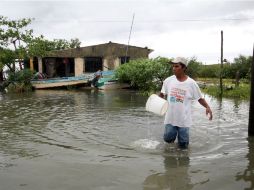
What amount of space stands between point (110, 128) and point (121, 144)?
1903 millimetres

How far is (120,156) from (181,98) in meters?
1.47

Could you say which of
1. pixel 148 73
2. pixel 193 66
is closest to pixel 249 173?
pixel 148 73

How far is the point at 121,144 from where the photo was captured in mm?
7090

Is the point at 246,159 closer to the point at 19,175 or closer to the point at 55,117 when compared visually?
the point at 19,175

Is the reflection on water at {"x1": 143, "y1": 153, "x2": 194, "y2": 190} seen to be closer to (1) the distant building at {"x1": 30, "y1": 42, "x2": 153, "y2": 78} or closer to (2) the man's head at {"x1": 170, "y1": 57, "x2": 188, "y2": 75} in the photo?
(2) the man's head at {"x1": 170, "y1": 57, "x2": 188, "y2": 75}

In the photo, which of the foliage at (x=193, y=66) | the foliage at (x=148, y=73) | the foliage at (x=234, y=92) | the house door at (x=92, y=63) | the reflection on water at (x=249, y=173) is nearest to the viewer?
the reflection on water at (x=249, y=173)

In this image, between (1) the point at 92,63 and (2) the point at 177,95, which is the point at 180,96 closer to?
(2) the point at 177,95

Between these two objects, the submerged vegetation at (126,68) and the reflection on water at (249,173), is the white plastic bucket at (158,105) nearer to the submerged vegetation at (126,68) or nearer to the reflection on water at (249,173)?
the reflection on water at (249,173)

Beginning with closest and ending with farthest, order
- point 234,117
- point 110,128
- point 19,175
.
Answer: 1. point 19,175
2. point 110,128
3. point 234,117

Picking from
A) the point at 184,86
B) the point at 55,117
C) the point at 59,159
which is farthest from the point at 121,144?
the point at 55,117

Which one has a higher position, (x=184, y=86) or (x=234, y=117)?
(x=184, y=86)

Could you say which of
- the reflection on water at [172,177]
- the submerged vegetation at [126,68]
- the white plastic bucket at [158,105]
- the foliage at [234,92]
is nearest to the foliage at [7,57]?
the submerged vegetation at [126,68]

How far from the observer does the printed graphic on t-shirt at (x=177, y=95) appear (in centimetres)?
577

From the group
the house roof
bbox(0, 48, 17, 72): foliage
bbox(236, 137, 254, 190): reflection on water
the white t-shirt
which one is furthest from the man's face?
the house roof
